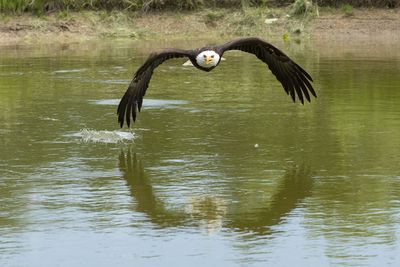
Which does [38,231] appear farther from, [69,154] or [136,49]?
[136,49]

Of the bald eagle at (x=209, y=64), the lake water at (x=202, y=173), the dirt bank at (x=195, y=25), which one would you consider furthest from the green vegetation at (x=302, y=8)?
the bald eagle at (x=209, y=64)

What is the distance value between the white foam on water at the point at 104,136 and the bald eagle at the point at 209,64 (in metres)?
0.20

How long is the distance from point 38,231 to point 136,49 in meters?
14.5

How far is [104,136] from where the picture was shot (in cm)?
1254

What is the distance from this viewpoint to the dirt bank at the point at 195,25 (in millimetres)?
24938

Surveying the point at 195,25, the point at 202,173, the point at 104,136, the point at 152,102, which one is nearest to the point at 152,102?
the point at 152,102

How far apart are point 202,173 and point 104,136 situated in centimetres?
218

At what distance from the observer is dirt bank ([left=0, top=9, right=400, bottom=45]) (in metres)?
24.9

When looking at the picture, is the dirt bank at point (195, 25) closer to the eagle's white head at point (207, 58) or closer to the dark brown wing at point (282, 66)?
the dark brown wing at point (282, 66)

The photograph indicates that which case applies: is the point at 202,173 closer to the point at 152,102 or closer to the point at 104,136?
the point at 104,136

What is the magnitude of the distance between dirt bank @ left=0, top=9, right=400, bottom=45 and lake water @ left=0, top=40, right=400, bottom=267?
7.10 meters

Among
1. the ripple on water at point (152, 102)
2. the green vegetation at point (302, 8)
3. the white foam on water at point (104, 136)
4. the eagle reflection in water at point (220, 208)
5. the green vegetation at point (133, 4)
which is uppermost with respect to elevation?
the green vegetation at point (133, 4)

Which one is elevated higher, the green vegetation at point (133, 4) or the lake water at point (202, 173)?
the green vegetation at point (133, 4)

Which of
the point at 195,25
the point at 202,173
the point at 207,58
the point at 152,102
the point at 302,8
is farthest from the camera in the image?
the point at 195,25
